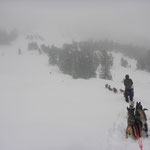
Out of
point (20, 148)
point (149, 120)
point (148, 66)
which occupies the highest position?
point (148, 66)

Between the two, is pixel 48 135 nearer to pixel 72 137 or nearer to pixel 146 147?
pixel 72 137

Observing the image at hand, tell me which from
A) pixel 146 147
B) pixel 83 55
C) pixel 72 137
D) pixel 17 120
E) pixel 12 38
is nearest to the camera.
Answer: pixel 146 147

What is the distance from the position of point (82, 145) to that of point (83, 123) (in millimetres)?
1661

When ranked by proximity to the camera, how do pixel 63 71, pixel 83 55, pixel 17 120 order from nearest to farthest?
pixel 17 120, pixel 83 55, pixel 63 71

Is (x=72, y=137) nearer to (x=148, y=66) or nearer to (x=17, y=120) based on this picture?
(x=17, y=120)

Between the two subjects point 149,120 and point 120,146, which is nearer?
point 120,146

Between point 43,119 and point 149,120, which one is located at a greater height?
point 149,120

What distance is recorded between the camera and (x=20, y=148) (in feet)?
14.2

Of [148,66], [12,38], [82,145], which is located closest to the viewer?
[82,145]

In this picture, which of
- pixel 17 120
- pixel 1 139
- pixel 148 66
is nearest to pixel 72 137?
pixel 1 139

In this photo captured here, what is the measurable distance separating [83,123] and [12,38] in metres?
184

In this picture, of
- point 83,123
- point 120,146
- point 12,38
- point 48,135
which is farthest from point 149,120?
point 12,38

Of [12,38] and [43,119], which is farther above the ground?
[12,38]

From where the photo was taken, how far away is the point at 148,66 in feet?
242
